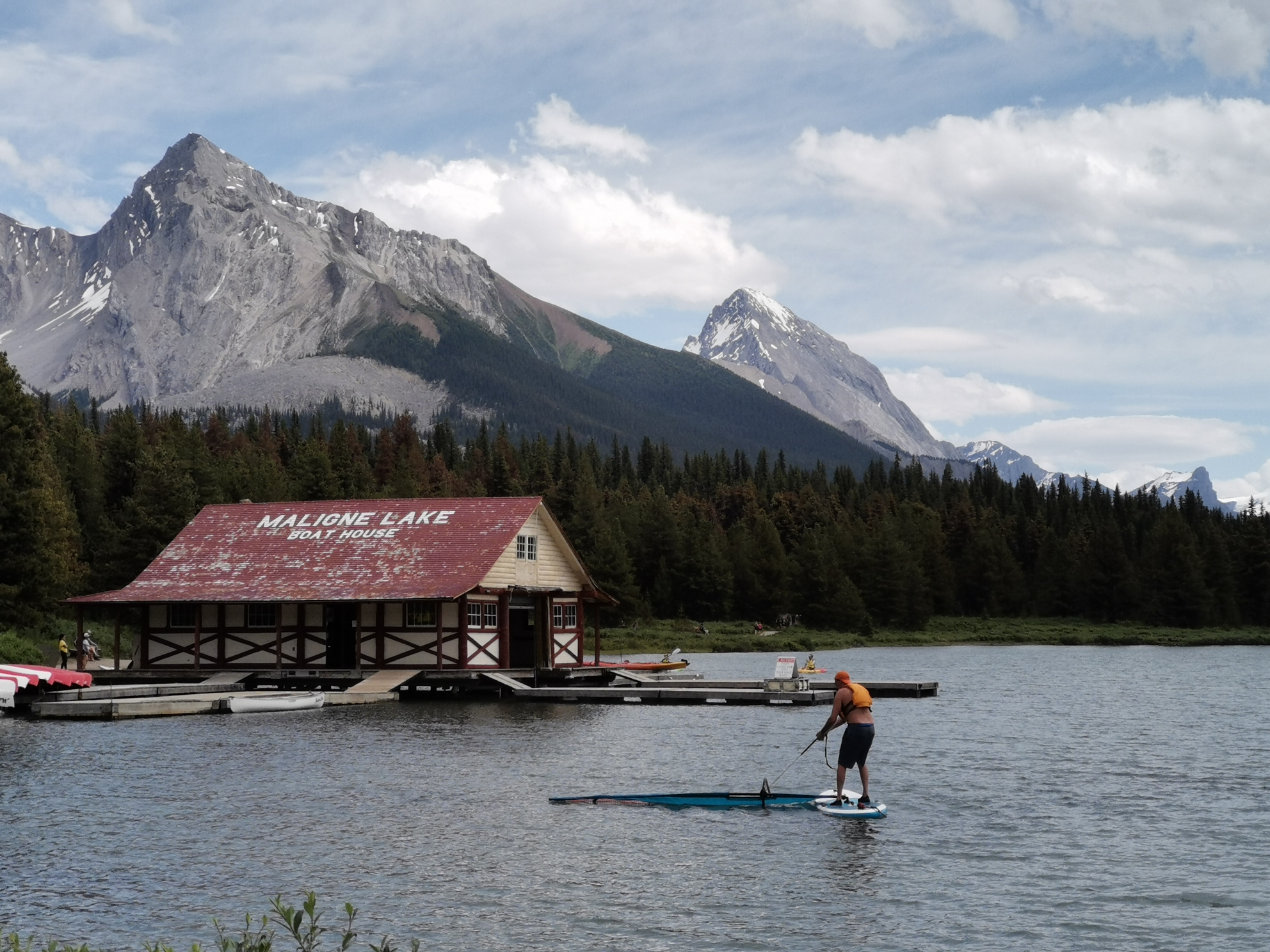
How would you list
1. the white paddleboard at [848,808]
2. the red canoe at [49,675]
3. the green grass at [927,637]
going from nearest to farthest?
1. the white paddleboard at [848,808]
2. the red canoe at [49,675]
3. the green grass at [927,637]

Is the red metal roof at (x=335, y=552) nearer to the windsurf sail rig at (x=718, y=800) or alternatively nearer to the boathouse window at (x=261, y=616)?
the boathouse window at (x=261, y=616)

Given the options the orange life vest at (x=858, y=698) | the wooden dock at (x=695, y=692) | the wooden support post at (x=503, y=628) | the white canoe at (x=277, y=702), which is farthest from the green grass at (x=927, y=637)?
the orange life vest at (x=858, y=698)

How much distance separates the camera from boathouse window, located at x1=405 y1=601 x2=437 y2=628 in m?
55.0

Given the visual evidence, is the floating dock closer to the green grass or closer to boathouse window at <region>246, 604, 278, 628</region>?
boathouse window at <region>246, 604, 278, 628</region>

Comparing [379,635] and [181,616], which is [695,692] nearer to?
[379,635]

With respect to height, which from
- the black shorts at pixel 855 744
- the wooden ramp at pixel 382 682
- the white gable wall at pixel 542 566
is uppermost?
the white gable wall at pixel 542 566

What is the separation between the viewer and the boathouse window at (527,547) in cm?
5719

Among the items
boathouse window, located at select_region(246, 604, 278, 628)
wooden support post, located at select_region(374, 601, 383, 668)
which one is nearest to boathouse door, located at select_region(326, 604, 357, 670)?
wooden support post, located at select_region(374, 601, 383, 668)

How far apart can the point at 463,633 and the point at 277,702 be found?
829 cm

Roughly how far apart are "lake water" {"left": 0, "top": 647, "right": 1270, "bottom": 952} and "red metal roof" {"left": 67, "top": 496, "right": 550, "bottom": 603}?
11.0 meters

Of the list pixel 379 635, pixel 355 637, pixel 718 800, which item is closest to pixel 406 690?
pixel 379 635

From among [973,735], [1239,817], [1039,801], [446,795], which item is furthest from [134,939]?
[973,735]

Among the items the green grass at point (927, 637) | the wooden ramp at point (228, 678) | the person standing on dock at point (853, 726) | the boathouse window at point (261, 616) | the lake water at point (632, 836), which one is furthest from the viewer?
the green grass at point (927, 637)

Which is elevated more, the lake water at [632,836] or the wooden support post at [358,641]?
the wooden support post at [358,641]
